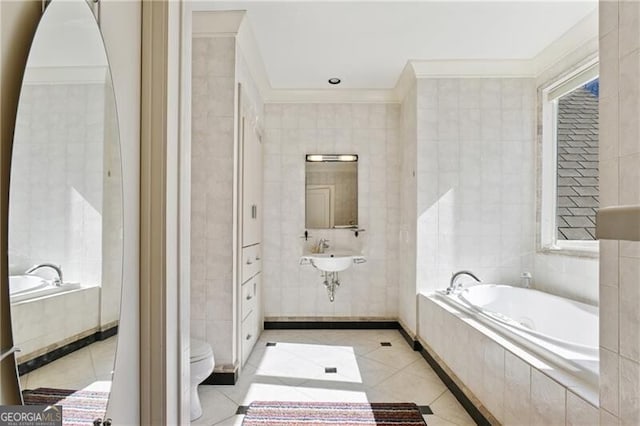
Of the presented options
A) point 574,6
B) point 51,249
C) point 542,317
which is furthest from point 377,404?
point 574,6

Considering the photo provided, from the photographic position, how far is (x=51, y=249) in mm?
756

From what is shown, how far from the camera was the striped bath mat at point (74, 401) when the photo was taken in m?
0.72

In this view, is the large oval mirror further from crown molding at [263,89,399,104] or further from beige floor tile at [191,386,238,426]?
crown molding at [263,89,399,104]

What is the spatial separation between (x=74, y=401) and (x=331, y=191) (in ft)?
12.3

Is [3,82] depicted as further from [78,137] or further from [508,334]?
[508,334]

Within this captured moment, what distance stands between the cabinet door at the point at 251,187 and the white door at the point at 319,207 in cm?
55

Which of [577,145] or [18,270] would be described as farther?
[577,145]

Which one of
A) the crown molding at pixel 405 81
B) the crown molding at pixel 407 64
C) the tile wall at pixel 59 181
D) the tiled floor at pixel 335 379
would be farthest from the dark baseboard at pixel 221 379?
the crown molding at pixel 405 81

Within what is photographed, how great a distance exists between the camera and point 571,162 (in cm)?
338

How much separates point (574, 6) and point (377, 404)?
2890mm

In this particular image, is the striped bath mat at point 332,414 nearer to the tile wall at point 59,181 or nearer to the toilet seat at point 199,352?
the toilet seat at point 199,352

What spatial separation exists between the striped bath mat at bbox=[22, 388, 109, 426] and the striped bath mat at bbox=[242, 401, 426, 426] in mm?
1499

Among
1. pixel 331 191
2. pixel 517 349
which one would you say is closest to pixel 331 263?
pixel 331 191

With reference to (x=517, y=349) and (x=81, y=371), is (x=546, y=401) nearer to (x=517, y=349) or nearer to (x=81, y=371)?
(x=517, y=349)
